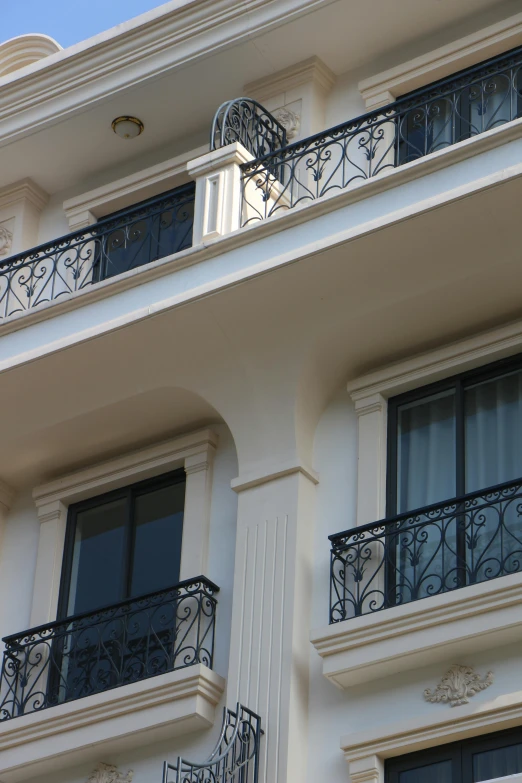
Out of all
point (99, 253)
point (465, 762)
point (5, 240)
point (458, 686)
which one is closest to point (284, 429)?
point (458, 686)

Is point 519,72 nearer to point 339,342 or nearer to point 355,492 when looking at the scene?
point 339,342

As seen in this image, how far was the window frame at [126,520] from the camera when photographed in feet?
41.1

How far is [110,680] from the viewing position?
38.0 ft

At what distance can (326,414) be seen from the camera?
39.8 feet

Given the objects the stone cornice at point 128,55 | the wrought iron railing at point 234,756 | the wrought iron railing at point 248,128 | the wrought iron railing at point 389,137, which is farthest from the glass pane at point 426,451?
the stone cornice at point 128,55

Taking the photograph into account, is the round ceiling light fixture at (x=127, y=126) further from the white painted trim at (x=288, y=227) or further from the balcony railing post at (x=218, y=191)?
the white painted trim at (x=288, y=227)

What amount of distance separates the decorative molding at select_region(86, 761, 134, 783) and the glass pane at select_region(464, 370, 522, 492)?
303 cm

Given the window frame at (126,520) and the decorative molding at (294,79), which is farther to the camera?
the decorative molding at (294,79)

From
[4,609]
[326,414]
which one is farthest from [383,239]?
[4,609]

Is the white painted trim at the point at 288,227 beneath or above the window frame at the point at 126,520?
above

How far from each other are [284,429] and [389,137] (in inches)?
110

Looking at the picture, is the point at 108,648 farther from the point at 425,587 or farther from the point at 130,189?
the point at 130,189

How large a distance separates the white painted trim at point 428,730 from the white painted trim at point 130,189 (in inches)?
230

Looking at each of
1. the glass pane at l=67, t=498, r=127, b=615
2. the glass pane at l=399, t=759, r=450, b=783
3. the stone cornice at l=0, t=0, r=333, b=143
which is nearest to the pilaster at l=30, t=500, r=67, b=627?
the glass pane at l=67, t=498, r=127, b=615
